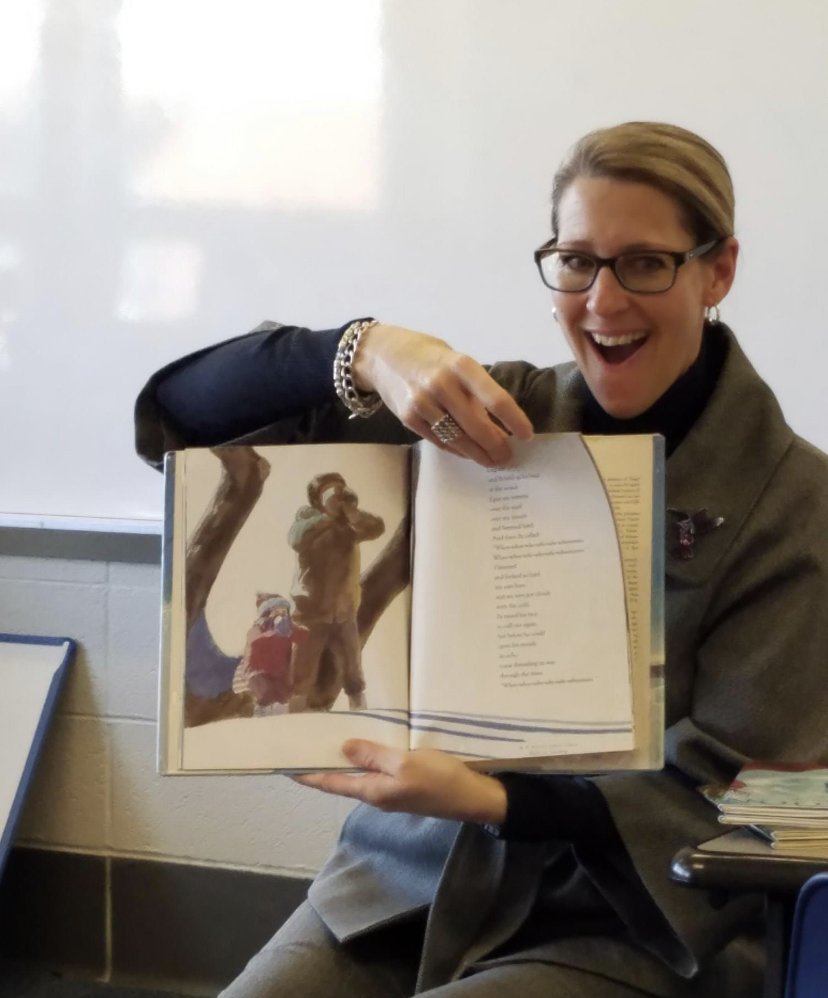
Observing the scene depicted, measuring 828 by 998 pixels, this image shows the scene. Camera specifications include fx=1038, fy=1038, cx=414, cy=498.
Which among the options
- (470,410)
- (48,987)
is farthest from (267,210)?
(48,987)

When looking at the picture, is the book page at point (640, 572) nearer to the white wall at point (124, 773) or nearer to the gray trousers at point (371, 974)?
the gray trousers at point (371, 974)

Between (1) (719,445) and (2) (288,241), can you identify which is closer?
(1) (719,445)

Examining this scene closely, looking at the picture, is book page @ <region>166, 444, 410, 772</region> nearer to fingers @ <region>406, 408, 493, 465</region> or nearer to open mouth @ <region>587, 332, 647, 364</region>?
fingers @ <region>406, 408, 493, 465</region>

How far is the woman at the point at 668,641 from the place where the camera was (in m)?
0.84

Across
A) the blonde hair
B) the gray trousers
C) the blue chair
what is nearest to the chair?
the blue chair

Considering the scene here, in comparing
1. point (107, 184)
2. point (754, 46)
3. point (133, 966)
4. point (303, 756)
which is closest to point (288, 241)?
point (107, 184)

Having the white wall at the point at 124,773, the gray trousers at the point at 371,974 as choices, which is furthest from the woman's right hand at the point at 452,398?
the white wall at the point at 124,773

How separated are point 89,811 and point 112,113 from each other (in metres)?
1.08

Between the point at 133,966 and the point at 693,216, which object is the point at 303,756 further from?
the point at 133,966

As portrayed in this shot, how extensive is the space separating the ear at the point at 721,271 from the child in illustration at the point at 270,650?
49 centimetres

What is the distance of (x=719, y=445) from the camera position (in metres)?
0.93

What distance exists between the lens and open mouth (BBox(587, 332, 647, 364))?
0.93 meters

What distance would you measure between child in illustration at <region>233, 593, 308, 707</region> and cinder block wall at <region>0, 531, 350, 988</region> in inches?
32.0

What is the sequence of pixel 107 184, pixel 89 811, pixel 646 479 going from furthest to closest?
1. pixel 89 811
2. pixel 107 184
3. pixel 646 479
